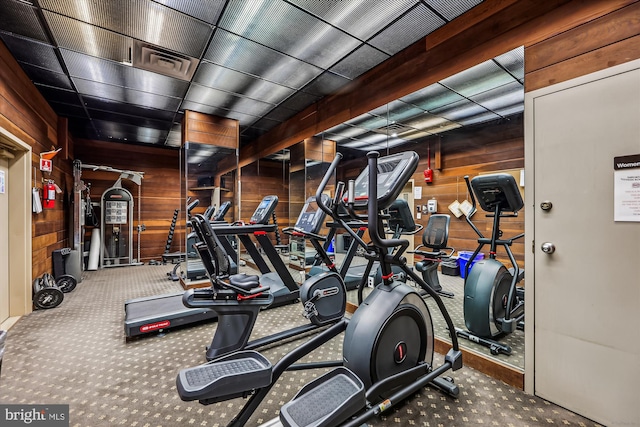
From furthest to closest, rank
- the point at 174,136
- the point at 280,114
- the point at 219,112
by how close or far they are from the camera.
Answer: the point at 174,136 → the point at 280,114 → the point at 219,112

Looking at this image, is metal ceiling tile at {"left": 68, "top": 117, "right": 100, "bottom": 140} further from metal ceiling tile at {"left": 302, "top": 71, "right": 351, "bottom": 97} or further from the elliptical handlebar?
the elliptical handlebar

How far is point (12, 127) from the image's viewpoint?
3.33 metres

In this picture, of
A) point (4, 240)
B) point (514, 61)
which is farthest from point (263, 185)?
point (514, 61)

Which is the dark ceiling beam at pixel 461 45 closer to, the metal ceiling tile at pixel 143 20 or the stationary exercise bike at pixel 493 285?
the stationary exercise bike at pixel 493 285

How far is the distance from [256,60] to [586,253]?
3.82m

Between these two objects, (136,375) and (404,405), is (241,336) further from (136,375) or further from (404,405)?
(404,405)

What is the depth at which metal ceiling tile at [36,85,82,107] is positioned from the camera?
14.4 ft

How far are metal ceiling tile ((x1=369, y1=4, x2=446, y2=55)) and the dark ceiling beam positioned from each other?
0.10 meters

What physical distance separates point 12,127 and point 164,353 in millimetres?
3169

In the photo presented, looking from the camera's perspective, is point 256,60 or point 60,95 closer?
point 256,60

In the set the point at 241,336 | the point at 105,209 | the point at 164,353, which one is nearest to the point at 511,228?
the point at 241,336

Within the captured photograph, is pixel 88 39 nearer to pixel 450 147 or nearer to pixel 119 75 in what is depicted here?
pixel 119 75

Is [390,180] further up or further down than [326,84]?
further down

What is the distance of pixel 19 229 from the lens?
3666mm
